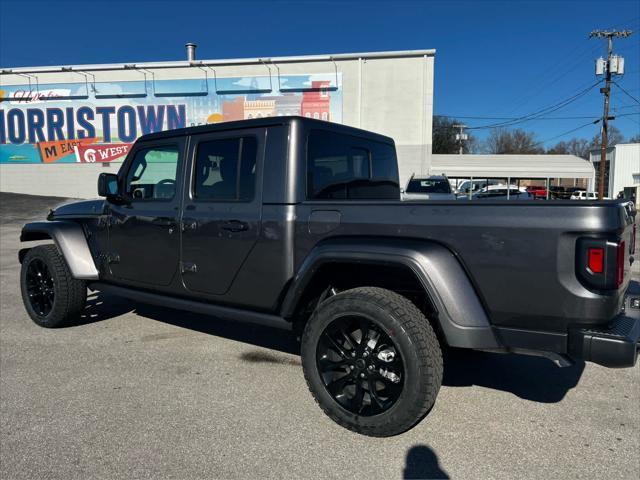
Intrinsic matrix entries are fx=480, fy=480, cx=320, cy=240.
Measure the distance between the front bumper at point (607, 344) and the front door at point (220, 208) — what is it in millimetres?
1958

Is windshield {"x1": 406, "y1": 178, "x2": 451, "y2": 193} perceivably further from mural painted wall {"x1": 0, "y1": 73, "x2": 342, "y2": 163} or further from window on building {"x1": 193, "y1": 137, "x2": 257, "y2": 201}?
window on building {"x1": 193, "y1": 137, "x2": 257, "y2": 201}

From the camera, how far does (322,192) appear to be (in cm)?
331

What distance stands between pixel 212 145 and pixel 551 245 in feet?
7.94

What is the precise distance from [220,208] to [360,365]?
4.86ft

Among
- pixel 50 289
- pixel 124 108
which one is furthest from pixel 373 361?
pixel 124 108

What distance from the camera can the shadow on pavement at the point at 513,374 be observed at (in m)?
3.45

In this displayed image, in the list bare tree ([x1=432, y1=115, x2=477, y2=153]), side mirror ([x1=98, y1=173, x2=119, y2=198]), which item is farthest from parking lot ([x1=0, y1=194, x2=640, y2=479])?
bare tree ([x1=432, y1=115, x2=477, y2=153])

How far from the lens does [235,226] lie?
3.31 m

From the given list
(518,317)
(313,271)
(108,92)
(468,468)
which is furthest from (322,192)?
(108,92)

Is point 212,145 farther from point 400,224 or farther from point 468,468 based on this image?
point 468,468

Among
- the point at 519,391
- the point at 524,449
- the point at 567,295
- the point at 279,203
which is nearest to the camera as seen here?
the point at 567,295

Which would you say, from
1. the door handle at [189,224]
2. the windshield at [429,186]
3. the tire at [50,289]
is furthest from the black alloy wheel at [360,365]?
the windshield at [429,186]

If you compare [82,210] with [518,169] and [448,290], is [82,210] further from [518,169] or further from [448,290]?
[518,169]

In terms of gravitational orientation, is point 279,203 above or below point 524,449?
above
